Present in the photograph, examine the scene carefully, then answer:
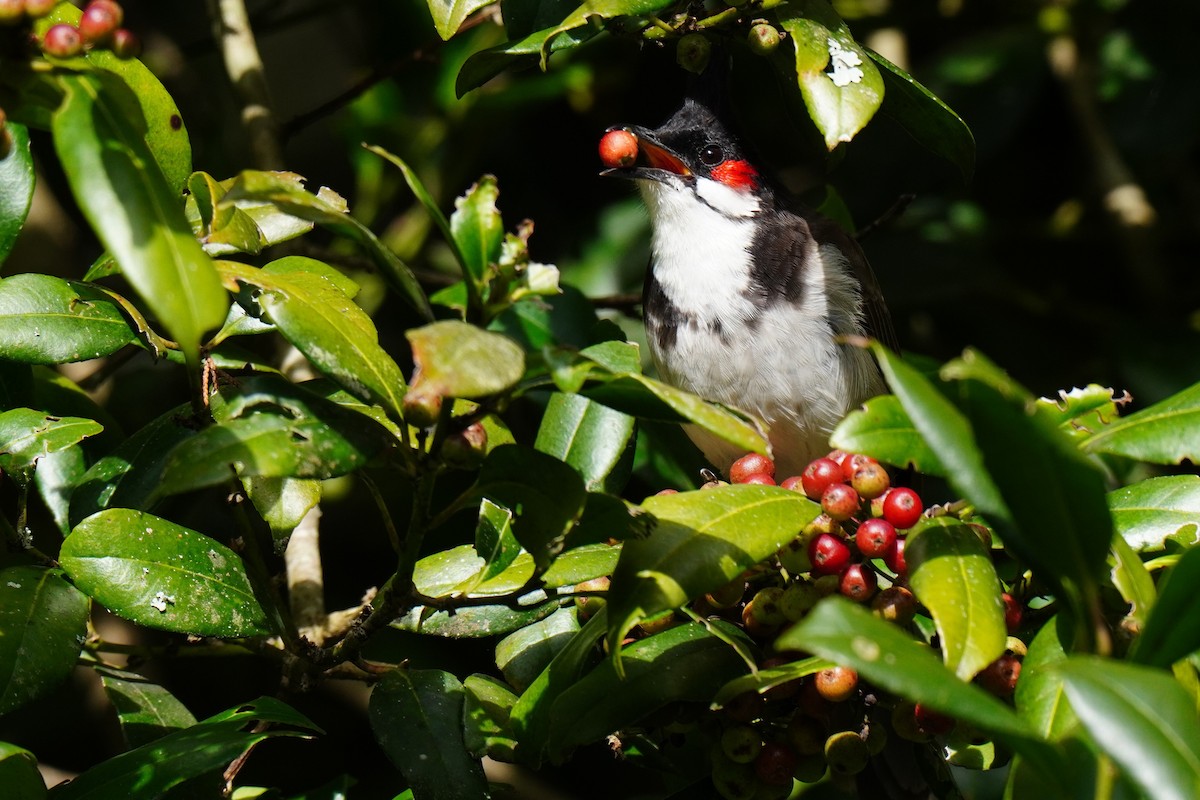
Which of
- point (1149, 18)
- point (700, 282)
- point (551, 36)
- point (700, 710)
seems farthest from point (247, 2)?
point (700, 710)

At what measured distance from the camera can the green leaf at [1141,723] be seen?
77 cm

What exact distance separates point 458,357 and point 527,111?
7.33ft

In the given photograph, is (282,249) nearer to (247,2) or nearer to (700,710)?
(700,710)

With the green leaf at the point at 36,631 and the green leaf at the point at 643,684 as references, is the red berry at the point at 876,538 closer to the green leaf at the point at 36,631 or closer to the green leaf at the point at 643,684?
the green leaf at the point at 643,684

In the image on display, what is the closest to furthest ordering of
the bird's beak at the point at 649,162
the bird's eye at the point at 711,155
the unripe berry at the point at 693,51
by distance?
the unripe berry at the point at 693,51
the bird's beak at the point at 649,162
the bird's eye at the point at 711,155

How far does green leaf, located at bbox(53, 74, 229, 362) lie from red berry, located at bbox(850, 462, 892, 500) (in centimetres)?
72

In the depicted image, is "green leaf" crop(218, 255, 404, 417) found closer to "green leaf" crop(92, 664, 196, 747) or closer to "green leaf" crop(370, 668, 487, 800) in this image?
"green leaf" crop(370, 668, 487, 800)

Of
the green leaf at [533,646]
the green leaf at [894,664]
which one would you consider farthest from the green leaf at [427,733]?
the green leaf at [894,664]

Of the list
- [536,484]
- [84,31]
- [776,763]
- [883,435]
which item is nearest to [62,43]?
[84,31]

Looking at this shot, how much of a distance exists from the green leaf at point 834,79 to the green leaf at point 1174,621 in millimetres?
652

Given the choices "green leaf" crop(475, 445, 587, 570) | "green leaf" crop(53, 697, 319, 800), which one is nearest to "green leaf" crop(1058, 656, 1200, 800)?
"green leaf" crop(475, 445, 587, 570)

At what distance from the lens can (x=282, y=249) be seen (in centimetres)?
242

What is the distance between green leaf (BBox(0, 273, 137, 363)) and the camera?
1.42 metres

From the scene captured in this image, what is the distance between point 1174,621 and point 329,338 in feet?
2.49
